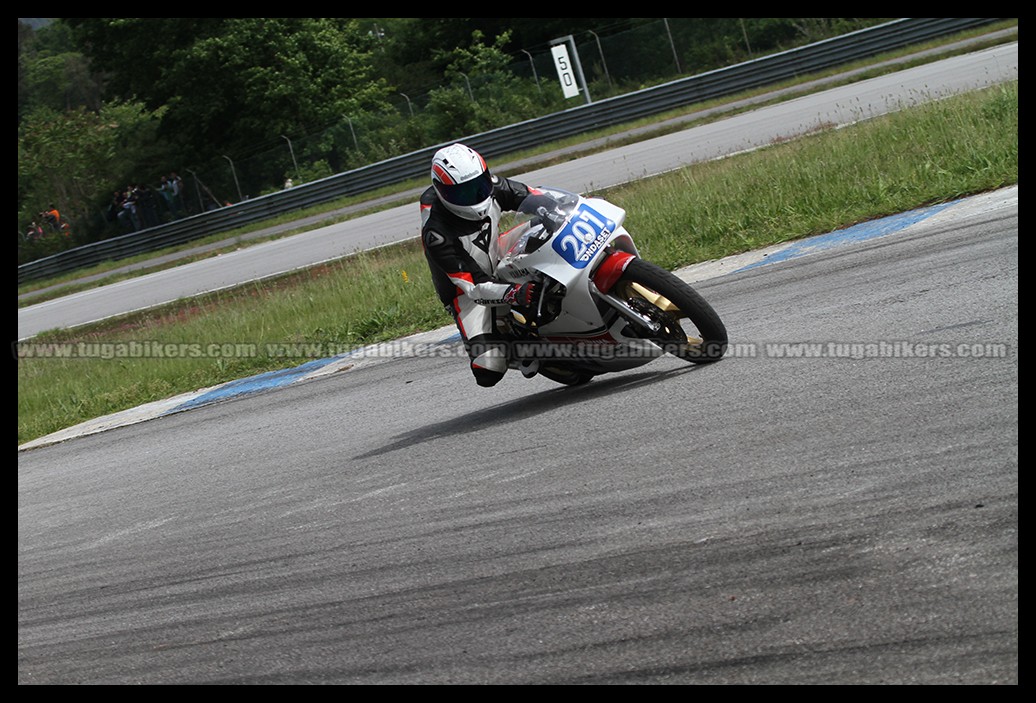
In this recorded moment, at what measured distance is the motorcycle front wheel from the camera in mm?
6680

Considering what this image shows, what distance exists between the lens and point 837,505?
14.0 feet

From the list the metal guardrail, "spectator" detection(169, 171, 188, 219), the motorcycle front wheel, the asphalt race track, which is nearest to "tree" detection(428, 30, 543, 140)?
the metal guardrail

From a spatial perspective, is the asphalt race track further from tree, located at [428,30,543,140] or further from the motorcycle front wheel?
tree, located at [428,30,543,140]

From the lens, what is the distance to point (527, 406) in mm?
7832

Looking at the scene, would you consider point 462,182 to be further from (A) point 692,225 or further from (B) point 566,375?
(A) point 692,225

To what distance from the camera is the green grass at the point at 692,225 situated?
1159 centimetres

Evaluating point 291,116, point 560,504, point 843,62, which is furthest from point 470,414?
point 291,116

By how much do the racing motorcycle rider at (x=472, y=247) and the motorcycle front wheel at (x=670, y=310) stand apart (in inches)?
25.1

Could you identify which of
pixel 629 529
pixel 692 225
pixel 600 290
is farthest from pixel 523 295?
pixel 692 225

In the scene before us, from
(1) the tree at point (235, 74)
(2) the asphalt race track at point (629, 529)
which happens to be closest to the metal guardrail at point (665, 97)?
(1) the tree at point (235, 74)

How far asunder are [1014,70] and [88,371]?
15.9 metres

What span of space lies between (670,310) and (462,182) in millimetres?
1558

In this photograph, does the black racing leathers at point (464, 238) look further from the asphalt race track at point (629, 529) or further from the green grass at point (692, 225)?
the green grass at point (692, 225)

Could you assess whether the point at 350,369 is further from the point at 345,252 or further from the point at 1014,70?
the point at 1014,70
